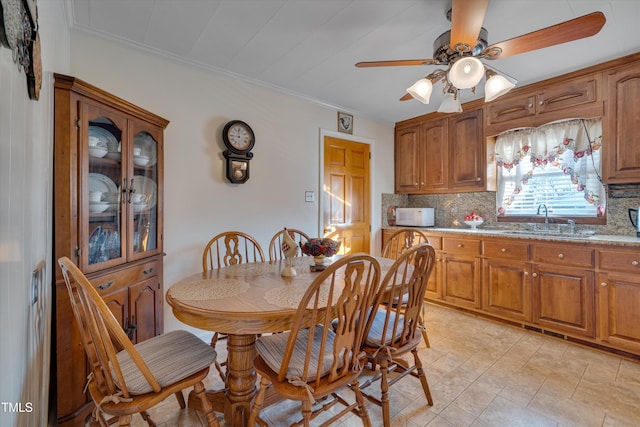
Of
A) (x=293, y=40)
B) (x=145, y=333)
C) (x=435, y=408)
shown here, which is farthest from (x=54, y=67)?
(x=435, y=408)

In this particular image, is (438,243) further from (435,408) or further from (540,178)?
(435,408)

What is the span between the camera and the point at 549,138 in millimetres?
3035

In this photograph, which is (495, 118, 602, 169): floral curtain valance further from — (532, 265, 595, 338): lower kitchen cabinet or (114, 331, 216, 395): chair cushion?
(114, 331, 216, 395): chair cushion

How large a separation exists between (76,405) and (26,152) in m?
1.35

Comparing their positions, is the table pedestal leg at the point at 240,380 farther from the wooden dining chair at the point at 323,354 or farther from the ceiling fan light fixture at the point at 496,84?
the ceiling fan light fixture at the point at 496,84

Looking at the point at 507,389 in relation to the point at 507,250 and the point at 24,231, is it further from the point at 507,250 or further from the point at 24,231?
the point at 24,231

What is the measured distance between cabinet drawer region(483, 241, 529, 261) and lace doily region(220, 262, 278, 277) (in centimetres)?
225

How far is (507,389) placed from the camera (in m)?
1.90

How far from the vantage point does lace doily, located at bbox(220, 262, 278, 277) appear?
1.87 meters

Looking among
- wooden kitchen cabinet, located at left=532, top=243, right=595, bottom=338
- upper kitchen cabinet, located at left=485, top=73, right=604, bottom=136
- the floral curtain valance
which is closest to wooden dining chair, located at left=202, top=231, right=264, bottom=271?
wooden kitchen cabinet, located at left=532, top=243, right=595, bottom=338

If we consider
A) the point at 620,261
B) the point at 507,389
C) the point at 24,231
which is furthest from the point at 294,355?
the point at 620,261

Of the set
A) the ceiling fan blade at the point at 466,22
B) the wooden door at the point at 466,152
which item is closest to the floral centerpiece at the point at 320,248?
the ceiling fan blade at the point at 466,22

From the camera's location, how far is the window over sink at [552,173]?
9.19ft

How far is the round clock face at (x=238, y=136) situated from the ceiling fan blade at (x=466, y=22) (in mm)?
1867
